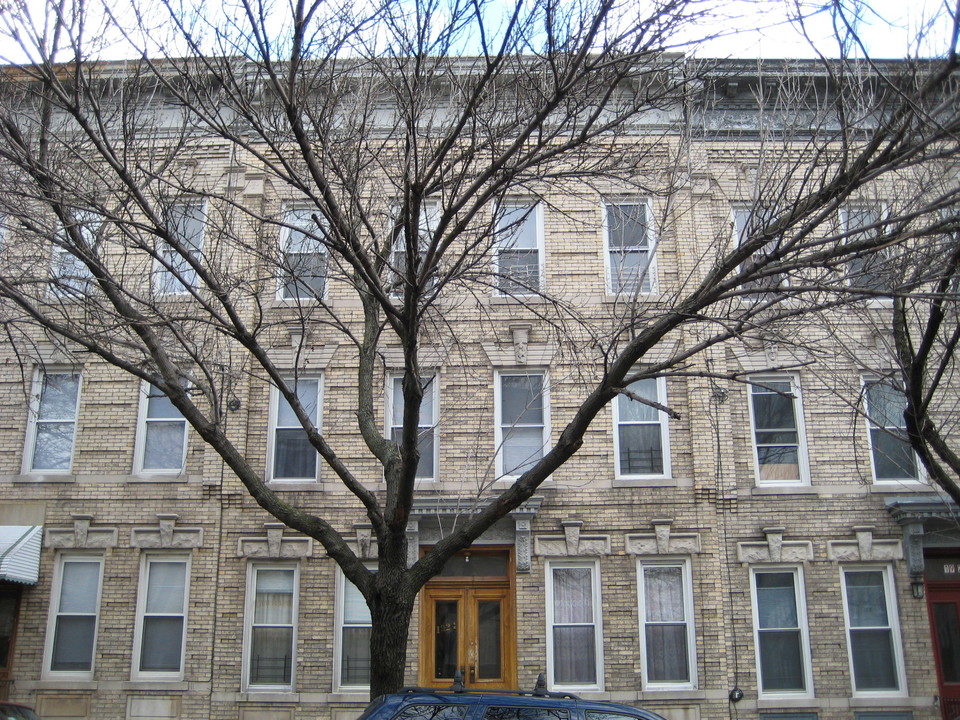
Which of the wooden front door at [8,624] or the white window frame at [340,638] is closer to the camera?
the white window frame at [340,638]

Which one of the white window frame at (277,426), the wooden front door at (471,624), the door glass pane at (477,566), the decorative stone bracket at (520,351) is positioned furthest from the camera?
the decorative stone bracket at (520,351)

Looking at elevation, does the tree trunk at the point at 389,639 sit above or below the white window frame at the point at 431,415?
below

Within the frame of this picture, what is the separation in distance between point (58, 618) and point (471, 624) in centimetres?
624

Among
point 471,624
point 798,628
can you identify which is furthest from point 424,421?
point 798,628

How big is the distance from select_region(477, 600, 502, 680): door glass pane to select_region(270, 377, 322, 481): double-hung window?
3.33 metres

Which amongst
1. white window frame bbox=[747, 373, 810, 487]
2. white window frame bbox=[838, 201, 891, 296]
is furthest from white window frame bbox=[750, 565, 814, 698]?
white window frame bbox=[838, 201, 891, 296]

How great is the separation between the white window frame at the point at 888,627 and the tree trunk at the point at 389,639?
802 centimetres

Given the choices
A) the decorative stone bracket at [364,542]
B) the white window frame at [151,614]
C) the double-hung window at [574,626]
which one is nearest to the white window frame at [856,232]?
the double-hung window at [574,626]

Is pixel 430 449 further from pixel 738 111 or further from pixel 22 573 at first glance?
pixel 738 111

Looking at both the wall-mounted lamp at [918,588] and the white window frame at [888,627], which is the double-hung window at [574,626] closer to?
the white window frame at [888,627]

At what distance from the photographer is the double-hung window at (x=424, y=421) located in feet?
46.7

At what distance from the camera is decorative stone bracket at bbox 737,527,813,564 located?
45.1 feet

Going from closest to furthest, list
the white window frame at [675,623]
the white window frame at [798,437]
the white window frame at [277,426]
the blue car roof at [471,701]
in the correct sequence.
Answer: the blue car roof at [471,701] → the white window frame at [675,623] → the white window frame at [798,437] → the white window frame at [277,426]

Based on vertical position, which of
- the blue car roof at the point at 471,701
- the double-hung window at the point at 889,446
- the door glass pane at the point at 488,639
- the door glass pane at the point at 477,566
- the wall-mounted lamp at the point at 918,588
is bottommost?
the blue car roof at the point at 471,701
